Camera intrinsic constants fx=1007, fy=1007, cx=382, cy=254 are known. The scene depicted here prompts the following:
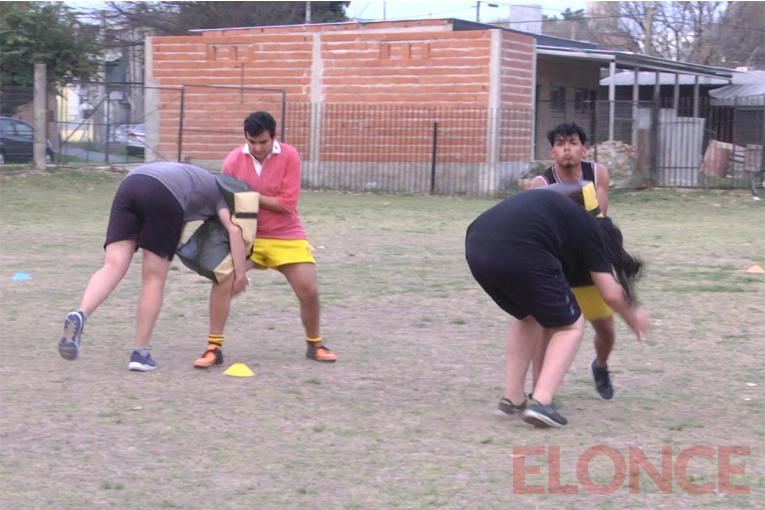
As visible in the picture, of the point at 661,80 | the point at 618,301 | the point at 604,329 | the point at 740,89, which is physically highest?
the point at 661,80

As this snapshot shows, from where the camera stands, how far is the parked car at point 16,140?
23703 mm

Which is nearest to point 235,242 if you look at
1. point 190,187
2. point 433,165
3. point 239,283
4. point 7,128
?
point 239,283

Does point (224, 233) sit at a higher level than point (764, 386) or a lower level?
higher

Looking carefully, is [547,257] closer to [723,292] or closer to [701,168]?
[723,292]

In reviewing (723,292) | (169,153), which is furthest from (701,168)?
(723,292)

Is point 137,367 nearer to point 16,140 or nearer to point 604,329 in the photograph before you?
point 604,329

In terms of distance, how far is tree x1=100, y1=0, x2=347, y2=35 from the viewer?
39.5 meters

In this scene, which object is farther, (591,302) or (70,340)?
(70,340)

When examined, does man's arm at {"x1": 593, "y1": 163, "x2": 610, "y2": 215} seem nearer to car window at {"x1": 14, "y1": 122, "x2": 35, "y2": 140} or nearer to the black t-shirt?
the black t-shirt

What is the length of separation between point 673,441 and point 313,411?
183 centimetres

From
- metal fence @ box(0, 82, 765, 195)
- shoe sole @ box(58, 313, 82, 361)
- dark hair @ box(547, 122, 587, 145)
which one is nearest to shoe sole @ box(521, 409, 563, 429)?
dark hair @ box(547, 122, 587, 145)

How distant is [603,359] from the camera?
5.60 metres

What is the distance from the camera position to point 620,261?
5145 mm

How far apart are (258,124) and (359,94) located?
727 inches
